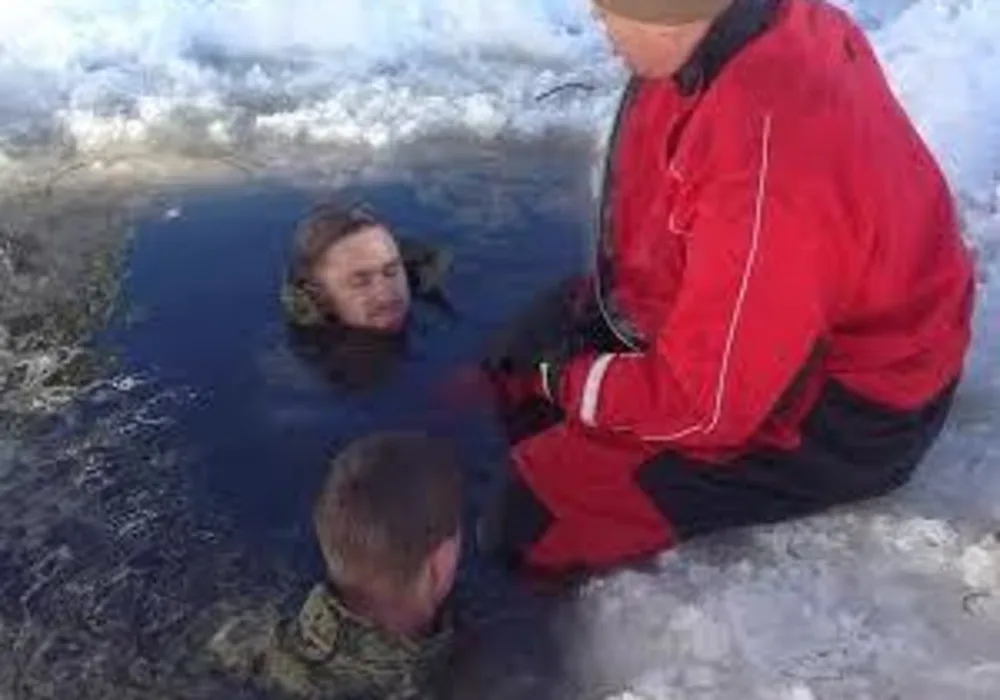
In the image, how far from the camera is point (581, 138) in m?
6.91

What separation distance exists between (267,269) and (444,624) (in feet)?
7.44

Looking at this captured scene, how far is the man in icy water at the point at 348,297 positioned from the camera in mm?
5484

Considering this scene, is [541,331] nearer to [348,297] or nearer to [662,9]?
[348,297]

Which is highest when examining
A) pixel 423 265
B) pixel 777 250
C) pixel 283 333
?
pixel 777 250

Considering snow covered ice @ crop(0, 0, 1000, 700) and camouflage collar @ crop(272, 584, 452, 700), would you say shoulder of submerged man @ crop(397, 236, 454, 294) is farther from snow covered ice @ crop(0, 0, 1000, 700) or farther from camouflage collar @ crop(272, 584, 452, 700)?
camouflage collar @ crop(272, 584, 452, 700)

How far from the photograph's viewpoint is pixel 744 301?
148 inches

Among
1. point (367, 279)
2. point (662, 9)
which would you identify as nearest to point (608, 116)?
point (367, 279)

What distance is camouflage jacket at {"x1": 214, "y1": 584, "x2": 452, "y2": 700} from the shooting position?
12.5 ft

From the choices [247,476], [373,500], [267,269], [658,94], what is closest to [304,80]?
[267,269]

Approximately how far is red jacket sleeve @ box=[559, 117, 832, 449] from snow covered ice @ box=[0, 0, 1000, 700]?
0.41 metres

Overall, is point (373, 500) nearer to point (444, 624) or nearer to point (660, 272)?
point (444, 624)

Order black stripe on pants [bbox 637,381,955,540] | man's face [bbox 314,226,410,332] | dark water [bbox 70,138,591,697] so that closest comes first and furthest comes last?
black stripe on pants [bbox 637,381,955,540] < dark water [bbox 70,138,591,697] < man's face [bbox 314,226,410,332]

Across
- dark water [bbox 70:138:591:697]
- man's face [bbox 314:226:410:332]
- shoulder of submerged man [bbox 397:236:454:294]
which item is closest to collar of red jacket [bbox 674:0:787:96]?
dark water [bbox 70:138:591:697]

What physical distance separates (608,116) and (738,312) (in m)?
3.36
